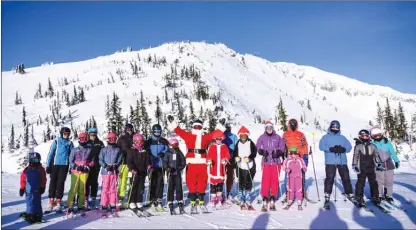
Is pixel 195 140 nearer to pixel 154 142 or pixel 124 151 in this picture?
pixel 154 142

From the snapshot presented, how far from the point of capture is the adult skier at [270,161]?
9344 mm

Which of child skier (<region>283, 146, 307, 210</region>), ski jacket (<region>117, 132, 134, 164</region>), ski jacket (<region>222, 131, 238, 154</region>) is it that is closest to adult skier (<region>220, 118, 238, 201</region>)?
ski jacket (<region>222, 131, 238, 154</region>)

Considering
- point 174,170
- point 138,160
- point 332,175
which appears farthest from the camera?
point 332,175

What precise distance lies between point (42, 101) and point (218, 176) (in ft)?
568

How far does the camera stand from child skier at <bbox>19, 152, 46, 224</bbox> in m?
7.99

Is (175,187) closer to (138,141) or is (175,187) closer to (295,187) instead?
(138,141)

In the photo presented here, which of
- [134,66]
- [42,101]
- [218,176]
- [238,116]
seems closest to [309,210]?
[218,176]

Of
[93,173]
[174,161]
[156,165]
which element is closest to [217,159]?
[174,161]

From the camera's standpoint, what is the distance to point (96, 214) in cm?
887

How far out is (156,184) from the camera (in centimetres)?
952

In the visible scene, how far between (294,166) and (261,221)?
220cm

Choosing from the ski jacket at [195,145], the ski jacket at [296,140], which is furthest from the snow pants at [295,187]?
the ski jacket at [195,145]

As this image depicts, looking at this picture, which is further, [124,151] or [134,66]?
[134,66]

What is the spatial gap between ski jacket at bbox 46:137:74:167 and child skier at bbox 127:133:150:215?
189cm
